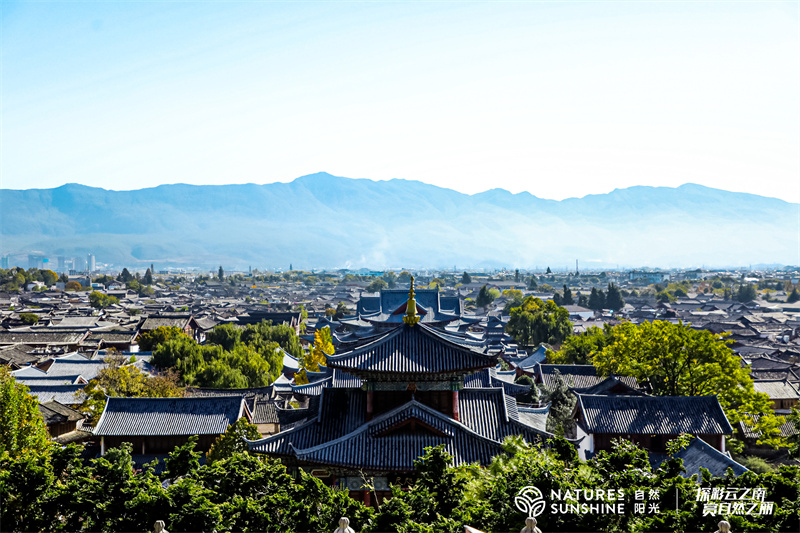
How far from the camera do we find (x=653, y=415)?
29.3 m

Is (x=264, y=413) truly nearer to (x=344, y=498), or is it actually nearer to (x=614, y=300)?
(x=344, y=498)

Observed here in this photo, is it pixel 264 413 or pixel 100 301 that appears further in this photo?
pixel 100 301

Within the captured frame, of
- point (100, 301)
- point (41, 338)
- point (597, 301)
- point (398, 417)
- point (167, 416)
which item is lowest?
point (100, 301)

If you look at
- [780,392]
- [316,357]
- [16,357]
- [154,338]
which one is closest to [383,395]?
[316,357]

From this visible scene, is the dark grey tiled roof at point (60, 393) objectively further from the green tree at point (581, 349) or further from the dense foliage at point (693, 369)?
the green tree at point (581, 349)

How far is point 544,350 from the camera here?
56.1m

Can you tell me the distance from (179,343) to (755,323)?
81472 millimetres

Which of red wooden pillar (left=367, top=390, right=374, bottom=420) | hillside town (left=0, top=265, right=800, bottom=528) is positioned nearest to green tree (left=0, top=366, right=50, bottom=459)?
hillside town (left=0, top=265, right=800, bottom=528)

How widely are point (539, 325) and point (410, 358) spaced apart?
169 ft

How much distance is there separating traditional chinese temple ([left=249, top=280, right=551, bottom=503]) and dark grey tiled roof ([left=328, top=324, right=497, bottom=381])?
0.03 metres

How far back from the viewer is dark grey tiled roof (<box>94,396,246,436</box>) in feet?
102

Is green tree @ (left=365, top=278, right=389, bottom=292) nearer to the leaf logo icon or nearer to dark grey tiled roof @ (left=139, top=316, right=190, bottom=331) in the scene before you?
dark grey tiled roof @ (left=139, top=316, right=190, bottom=331)

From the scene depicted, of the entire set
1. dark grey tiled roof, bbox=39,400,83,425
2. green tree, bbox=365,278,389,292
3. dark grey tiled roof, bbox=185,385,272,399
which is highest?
dark grey tiled roof, bbox=39,400,83,425

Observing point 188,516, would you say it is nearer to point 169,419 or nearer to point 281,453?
point 281,453
